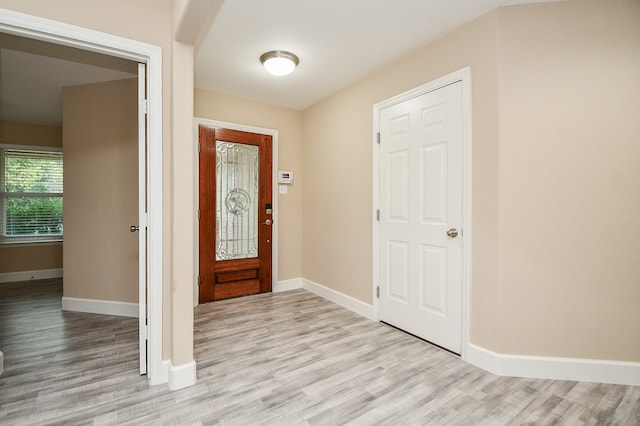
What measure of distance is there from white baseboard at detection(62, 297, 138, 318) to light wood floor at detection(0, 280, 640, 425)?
352 mm

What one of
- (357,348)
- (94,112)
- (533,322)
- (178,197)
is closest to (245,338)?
(357,348)

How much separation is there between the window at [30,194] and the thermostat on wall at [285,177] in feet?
13.5

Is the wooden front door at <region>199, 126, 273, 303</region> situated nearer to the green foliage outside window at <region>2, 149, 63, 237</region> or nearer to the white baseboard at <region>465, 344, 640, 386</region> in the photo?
the white baseboard at <region>465, 344, 640, 386</region>

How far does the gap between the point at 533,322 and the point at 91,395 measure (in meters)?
2.97

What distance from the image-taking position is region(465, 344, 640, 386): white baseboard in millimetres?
2025

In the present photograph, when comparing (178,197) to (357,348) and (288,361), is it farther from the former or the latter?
(357,348)

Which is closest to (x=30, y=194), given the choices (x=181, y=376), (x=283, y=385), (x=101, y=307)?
(x=101, y=307)

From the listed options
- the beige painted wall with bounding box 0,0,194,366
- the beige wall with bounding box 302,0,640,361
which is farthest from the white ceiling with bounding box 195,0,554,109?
the beige painted wall with bounding box 0,0,194,366

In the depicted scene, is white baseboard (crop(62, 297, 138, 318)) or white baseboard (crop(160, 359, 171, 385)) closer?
white baseboard (crop(160, 359, 171, 385))

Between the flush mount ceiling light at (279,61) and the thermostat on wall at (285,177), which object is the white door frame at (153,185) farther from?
the thermostat on wall at (285,177)

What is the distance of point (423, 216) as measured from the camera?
270 cm

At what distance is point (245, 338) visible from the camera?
274 centimetres

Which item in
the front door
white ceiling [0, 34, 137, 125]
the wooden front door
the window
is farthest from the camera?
the window

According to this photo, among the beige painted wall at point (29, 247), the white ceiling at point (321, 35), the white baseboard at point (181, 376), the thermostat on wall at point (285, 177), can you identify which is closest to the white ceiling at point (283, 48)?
the white ceiling at point (321, 35)
